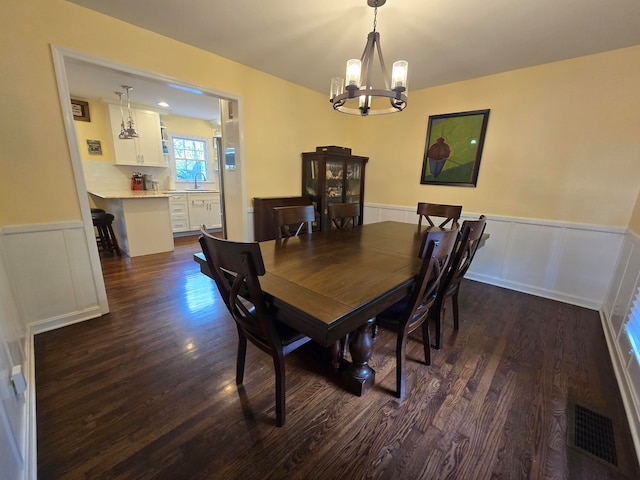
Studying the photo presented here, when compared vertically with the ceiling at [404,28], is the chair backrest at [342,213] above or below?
below

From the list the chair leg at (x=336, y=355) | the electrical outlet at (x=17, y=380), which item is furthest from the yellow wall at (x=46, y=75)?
the chair leg at (x=336, y=355)

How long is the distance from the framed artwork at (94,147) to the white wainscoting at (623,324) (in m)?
6.58

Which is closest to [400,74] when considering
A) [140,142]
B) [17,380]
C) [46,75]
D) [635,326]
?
[635,326]

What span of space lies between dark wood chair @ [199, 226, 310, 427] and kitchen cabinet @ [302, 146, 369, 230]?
2.16 meters

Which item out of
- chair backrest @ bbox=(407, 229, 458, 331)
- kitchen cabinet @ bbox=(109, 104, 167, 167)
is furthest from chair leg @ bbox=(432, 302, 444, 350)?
kitchen cabinet @ bbox=(109, 104, 167, 167)

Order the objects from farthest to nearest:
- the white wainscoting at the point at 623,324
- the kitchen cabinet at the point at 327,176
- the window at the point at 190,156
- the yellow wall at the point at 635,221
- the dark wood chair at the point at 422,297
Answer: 1. the window at the point at 190,156
2. the kitchen cabinet at the point at 327,176
3. the yellow wall at the point at 635,221
4. the white wainscoting at the point at 623,324
5. the dark wood chair at the point at 422,297

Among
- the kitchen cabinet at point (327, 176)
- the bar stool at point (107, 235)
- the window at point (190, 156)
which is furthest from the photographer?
the window at point (190, 156)

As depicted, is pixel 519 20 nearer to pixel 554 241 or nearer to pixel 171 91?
pixel 554 241

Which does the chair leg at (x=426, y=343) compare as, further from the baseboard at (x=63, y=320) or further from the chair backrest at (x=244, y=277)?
the baseboard at (x=63, y=320)

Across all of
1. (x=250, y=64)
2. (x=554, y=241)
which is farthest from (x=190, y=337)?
(x=554, y=241)

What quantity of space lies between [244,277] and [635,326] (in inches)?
93.0

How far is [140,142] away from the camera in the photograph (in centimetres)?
454

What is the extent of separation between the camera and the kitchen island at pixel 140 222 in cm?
362

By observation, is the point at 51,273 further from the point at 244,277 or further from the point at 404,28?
the point at 404,28
